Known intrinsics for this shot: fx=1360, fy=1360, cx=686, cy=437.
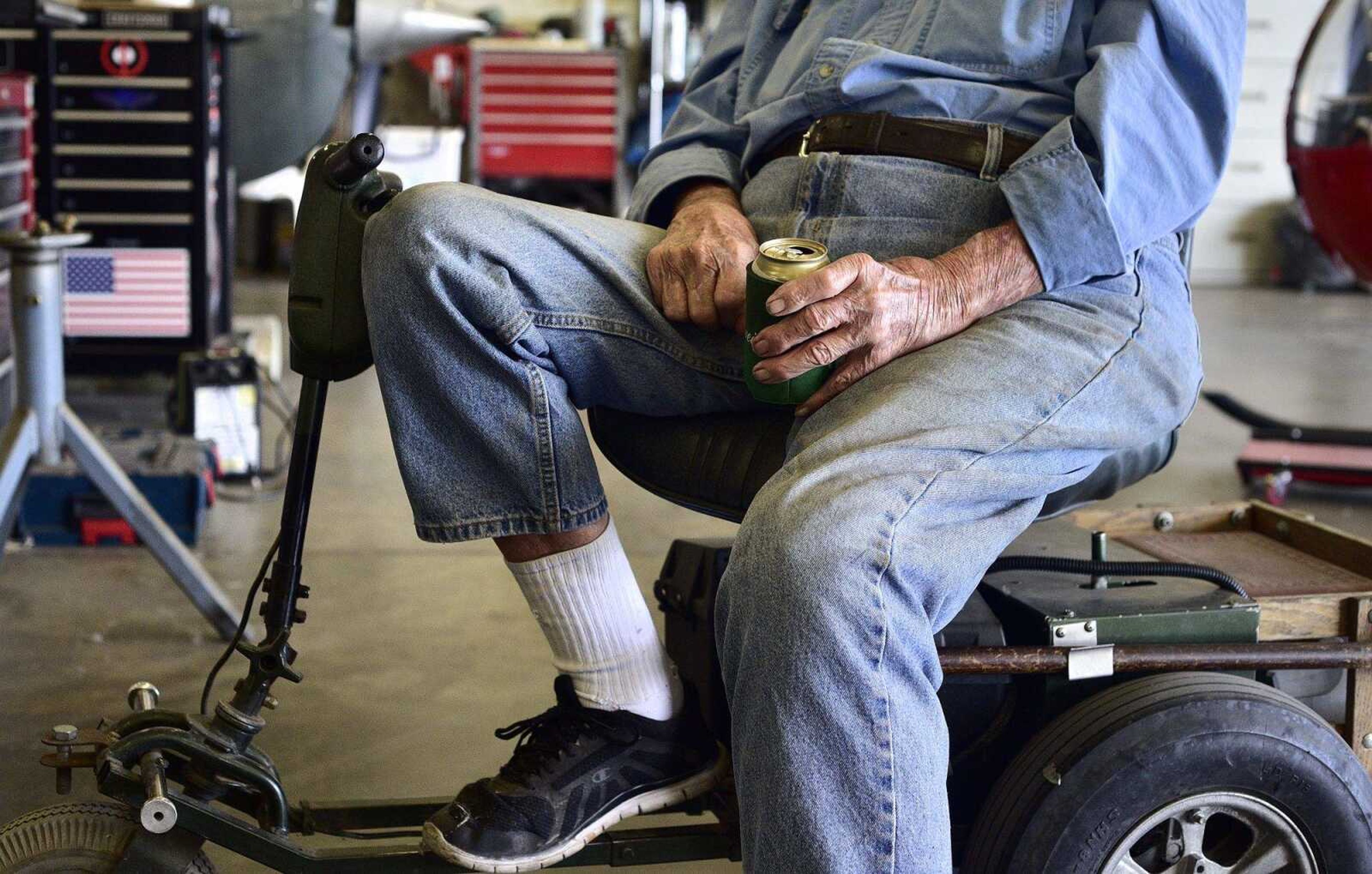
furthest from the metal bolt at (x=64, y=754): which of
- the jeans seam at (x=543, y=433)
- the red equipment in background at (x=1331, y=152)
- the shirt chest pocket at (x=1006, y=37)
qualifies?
the red equipment in background at (x=1331, y=152)

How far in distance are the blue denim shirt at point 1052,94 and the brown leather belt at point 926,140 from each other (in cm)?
2

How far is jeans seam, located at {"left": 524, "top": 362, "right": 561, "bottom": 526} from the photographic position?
3.40 feet

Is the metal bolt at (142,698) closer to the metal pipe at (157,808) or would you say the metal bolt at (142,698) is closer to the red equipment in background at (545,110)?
the metal pipe at (157,808)

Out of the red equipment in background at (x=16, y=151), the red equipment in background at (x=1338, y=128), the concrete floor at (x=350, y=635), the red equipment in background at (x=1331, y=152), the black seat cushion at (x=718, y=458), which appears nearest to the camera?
the black seat cushion at (x=718, y=458)

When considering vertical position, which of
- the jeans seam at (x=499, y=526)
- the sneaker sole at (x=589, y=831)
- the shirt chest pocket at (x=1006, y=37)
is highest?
the shirt chest pocket at (x=1006, y=37)

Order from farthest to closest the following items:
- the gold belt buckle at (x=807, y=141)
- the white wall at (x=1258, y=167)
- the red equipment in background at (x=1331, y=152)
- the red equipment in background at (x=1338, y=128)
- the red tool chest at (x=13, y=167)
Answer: the white wall at (x=1258, y=167)
the red equipment in background at (x=1338, y=128)
the red equipment in background at (x=1331, y=152)
the red tool chest at (x=13, y=167)
the gold belt buckle at (x=807, y=141)

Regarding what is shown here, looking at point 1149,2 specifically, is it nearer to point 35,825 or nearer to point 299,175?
point 35,825

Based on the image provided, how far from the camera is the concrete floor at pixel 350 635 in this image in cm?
163

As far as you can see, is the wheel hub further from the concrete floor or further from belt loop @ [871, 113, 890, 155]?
belt loop @ [871, 113, 890, 155]

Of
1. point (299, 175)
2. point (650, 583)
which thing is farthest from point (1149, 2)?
point (299, 175)

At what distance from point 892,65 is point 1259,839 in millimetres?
719

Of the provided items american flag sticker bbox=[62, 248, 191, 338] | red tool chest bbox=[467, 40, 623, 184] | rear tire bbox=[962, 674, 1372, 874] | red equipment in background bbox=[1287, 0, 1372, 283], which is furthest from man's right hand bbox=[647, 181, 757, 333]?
red tool chest bbox=[467, 40, 623, 184]

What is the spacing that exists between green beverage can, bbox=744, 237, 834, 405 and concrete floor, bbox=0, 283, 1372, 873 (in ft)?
1.97

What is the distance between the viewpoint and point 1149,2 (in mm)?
1108
